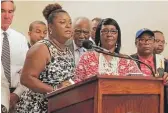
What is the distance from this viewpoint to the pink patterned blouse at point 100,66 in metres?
2.99

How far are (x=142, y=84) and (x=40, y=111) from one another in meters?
0.86

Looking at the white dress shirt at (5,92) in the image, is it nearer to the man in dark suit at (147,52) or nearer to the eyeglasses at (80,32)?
the eyeglasses at (80,32)

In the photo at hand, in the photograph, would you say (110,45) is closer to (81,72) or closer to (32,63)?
(81,72)

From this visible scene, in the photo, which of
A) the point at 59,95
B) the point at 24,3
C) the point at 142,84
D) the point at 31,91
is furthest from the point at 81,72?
the point at 24,3

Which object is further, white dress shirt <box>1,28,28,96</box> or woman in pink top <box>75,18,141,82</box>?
white dress shirt <box>1,28,28,96</box>

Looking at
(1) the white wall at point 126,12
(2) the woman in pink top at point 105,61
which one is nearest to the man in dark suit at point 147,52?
(2) the woman in pink top at point 105,61

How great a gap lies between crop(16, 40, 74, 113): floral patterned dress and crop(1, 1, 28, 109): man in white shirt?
0.32m

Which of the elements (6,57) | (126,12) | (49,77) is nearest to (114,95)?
(49,77)

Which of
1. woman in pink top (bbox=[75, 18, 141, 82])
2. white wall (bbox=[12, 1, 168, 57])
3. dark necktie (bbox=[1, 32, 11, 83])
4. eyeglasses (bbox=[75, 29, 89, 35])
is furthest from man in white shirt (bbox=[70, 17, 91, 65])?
white wall (bbox=[12, 1, 168, 57])

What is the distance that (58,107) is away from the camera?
96.7 inches

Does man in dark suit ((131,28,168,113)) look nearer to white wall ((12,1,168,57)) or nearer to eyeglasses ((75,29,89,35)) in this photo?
eyeglasses ((75,29,89,35))

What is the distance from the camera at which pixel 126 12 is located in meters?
5.43

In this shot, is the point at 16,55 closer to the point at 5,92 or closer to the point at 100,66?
the point at 5,92

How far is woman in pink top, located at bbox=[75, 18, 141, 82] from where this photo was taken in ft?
9.80
